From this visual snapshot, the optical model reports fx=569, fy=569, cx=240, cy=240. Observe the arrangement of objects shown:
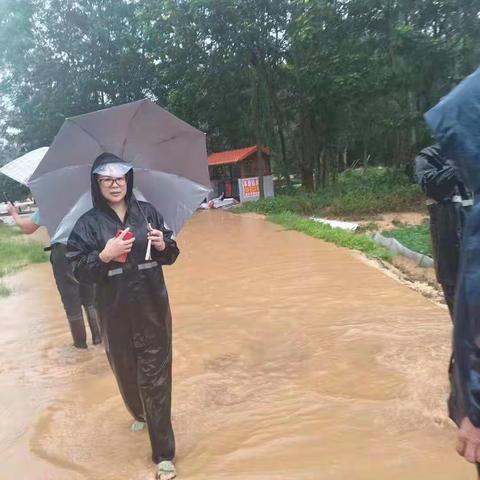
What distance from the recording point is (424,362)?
4895 mm

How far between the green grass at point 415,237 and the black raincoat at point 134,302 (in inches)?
274

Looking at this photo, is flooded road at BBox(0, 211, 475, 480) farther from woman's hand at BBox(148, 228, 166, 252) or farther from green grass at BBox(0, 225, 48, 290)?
green grass at BBox(0, 225, 48, 290)

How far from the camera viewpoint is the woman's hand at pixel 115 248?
9.96ft

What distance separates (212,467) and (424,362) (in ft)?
7.43

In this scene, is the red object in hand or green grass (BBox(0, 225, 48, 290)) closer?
the red object in hand

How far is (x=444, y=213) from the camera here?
3.88 m

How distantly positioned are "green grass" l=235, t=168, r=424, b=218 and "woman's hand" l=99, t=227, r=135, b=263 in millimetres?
14230

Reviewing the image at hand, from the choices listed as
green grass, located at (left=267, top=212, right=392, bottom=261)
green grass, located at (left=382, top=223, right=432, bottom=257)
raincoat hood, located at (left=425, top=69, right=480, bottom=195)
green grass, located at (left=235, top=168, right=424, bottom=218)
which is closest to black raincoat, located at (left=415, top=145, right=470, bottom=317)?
raincoat hood, located at (left=425, top=69, right=480, bottom=195)

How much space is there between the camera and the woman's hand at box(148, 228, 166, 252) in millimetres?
3191

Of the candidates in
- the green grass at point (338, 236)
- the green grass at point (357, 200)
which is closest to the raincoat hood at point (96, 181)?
the green grass at point (338, 236)

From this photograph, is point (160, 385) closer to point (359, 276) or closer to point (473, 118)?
point (473, 118)

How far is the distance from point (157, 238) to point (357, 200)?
15.0 metres

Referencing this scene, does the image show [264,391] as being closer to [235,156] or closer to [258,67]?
[258,67]

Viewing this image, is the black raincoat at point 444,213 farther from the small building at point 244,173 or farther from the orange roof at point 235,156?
the orange roof at point 235,156
